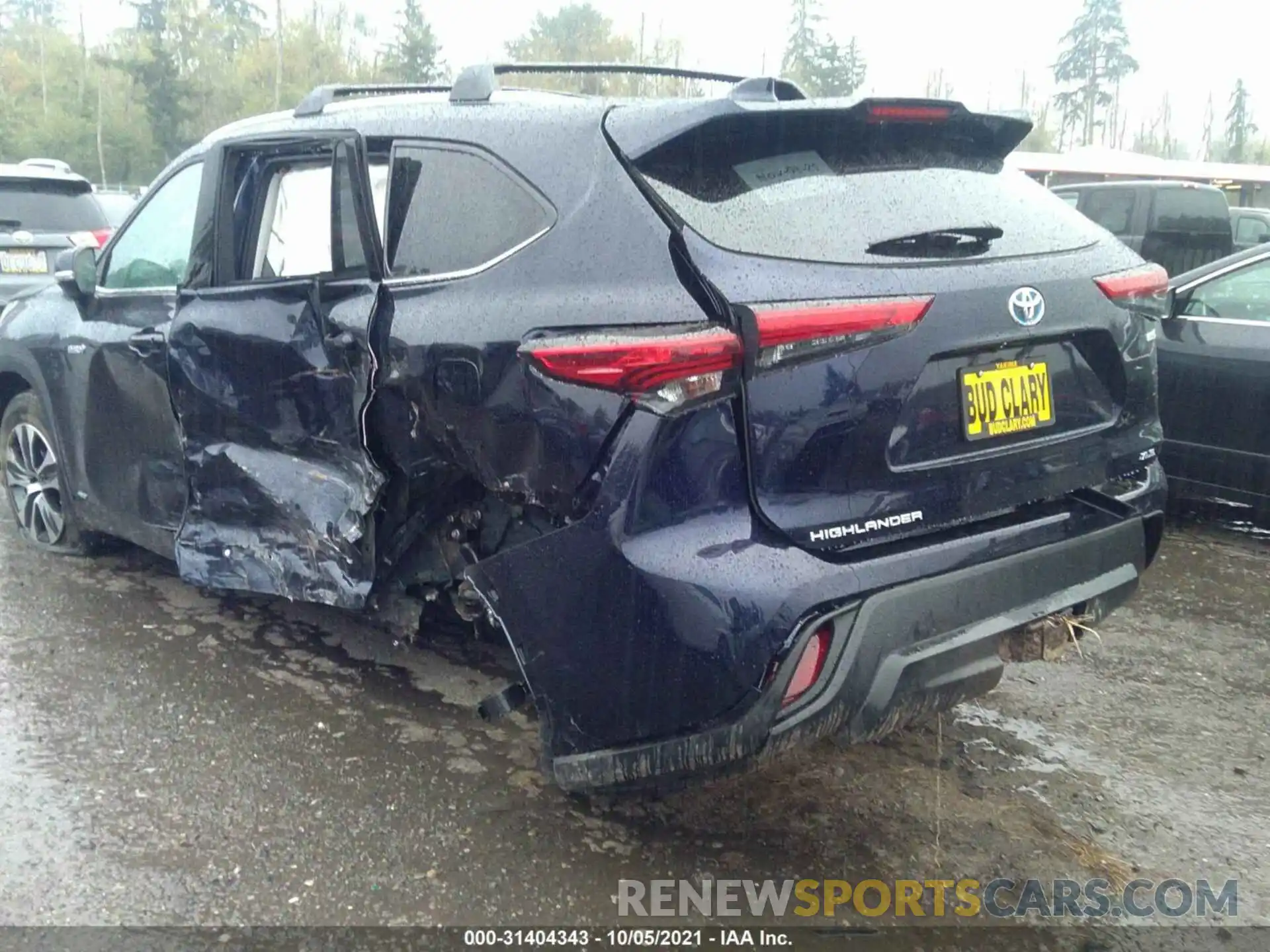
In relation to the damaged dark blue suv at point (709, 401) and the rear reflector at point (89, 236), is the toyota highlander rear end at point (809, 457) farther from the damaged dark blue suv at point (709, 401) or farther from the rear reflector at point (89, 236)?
the rear reflector at point (89, 236)

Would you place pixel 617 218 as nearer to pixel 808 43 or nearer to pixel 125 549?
pixel 125 549

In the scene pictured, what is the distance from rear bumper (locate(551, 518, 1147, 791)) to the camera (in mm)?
2477

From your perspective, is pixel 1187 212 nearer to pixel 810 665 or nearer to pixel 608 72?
pixel 608 72

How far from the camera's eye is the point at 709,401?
7.98ft

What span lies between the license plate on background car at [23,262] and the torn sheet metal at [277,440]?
5.63 metres

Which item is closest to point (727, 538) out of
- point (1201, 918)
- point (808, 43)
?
point (1201, 918)

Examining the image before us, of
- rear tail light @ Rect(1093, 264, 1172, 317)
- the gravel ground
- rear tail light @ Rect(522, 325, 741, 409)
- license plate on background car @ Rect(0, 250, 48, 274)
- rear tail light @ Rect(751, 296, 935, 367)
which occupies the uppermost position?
rear tail light @ Rect(1093, 264, 1172, 317)

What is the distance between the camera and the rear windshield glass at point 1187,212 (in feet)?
42.3

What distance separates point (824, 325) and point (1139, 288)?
3.73ft

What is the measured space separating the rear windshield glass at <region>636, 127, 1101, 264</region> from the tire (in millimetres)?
3381

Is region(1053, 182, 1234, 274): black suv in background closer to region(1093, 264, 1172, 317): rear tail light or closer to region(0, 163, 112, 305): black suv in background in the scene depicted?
region(0, 163, 112, 305): black suv in background

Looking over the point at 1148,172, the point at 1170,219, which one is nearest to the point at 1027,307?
the point at 1170,219

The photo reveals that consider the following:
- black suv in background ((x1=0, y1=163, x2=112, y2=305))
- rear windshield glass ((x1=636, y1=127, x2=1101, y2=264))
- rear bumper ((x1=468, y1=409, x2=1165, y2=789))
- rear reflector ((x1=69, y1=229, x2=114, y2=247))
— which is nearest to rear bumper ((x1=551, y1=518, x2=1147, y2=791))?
rear bumper ((x1=468, y1=409, x2=1165, y2=789))

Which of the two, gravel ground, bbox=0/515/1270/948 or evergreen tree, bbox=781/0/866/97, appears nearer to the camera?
gravel ground, bbox=0/515/1270/948
